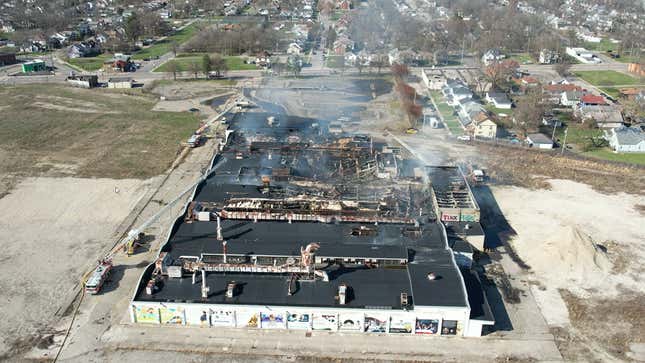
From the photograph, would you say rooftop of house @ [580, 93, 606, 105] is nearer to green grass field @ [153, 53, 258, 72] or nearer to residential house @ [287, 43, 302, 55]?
green grass field @ [153, 53, 258, 72]

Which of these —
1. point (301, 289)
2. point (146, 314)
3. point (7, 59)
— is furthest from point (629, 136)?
point (7, 59)

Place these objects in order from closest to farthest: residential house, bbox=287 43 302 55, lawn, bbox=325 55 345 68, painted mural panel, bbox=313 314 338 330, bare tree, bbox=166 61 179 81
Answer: painted mural panel, bbox=313 314 338 330 < bare tree, bbox=166 61 179 81 < lawn, bbox=325 55 345 68 < residential house, bbox=287 43 302 55

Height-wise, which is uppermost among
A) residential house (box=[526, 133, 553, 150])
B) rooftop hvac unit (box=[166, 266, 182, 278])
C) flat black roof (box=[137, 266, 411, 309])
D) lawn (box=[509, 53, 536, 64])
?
lawn (box=[509, 53, 536, 64])

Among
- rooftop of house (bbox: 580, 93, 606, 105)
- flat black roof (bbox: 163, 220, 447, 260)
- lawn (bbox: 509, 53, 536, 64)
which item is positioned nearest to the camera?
flat black roof (bbox: 163, 220, 447, 260)

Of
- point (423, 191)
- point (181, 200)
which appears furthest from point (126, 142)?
point (423, 191)

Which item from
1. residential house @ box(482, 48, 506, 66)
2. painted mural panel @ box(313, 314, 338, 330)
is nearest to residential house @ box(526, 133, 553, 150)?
painted mural panel @ box(313, 314, 338, 330)

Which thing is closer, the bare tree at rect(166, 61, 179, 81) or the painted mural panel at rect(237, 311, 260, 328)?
the painted mural panel at rect(237, 311, 260, 328)

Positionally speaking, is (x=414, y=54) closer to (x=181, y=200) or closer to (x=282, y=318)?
(x=181, y=200)
